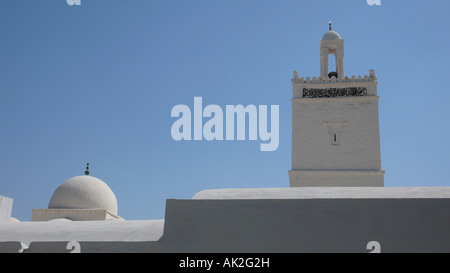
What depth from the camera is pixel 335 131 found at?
20812mm

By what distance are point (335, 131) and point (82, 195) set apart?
11.6 m

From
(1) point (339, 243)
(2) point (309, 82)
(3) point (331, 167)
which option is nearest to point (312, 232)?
(1) point (339, 243)

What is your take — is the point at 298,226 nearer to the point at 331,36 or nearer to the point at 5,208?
the point at 5,208

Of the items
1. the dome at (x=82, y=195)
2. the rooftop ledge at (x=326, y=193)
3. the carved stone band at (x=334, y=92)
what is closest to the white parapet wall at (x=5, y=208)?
the rooftop ledge at (x=326, y=193)

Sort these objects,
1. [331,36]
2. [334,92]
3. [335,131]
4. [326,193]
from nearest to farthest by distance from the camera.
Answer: [326,193] < [335,131] < [334,92] < [331,36]

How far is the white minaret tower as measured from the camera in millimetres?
19906

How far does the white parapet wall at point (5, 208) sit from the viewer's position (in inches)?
355

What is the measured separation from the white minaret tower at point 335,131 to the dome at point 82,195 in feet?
27.6

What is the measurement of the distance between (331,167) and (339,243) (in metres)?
14.5

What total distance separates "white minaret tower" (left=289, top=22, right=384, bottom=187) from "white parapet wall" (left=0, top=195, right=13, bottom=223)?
505 inches

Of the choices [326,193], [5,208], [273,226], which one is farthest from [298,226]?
[5,208]

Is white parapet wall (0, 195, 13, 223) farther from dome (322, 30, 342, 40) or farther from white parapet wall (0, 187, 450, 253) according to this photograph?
dome (322, 30, 342, 40)

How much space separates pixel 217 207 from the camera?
627cm

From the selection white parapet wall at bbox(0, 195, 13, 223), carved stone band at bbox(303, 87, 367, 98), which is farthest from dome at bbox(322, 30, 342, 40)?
white parapet wall at bbox(0, 195, 13, 223)
